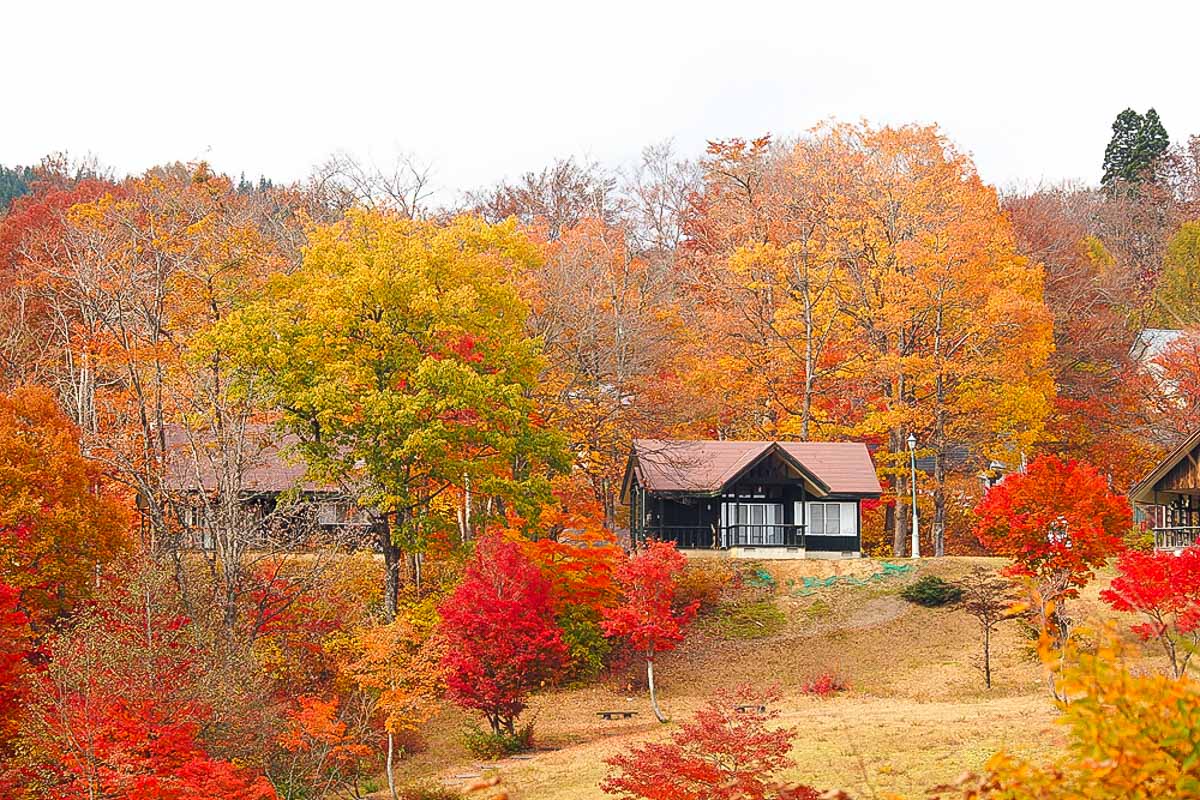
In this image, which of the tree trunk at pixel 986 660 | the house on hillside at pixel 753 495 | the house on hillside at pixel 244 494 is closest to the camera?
the house on hillside at pixel 244 494

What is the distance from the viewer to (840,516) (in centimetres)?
3997

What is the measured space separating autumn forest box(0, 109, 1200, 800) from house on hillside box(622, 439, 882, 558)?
1505 millimetres

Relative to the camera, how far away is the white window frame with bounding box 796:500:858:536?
130ft

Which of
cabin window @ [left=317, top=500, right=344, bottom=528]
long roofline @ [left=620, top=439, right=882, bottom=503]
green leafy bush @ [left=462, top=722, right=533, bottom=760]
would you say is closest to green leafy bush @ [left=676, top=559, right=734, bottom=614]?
long roofline @ [left=620, top=439, right=882, bottom=503]

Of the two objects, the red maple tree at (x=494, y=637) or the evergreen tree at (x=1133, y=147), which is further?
the evergreen tree at (x=1133, y=147)

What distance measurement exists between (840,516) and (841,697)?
10.1 metres

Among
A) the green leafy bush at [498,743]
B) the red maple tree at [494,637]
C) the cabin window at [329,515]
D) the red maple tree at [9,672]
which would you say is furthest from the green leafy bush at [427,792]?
the cabin window at [329,515]

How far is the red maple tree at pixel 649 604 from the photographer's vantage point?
99.4 ft

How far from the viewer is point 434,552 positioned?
35.6 m

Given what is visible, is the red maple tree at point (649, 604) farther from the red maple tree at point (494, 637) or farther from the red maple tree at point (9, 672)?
the red maple tree at point (9, 672)

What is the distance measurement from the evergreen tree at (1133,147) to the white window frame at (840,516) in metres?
48.6

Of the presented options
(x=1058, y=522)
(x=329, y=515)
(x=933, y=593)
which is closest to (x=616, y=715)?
(x=933, y=593)

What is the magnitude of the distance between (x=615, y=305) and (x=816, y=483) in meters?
8.52

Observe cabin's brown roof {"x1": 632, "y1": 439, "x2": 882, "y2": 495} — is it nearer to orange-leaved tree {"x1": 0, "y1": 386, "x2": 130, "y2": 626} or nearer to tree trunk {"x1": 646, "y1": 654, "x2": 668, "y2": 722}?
tree trunk {"x1": 646, "y1": 654, "x2": 668, "y2": 722}
